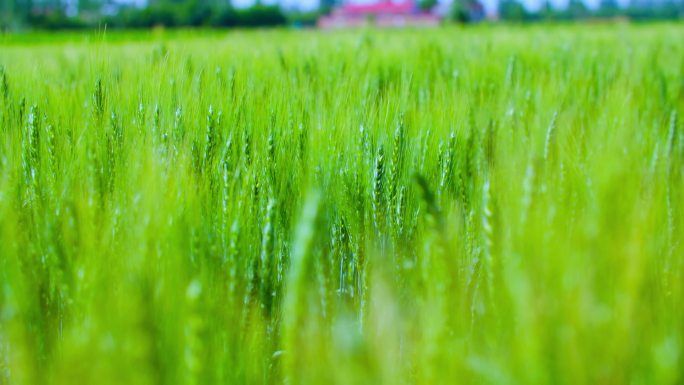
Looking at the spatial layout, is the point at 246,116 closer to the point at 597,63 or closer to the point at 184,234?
the point at 184,234

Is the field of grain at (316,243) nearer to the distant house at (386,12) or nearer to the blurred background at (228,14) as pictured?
the blurred background at (228,14)

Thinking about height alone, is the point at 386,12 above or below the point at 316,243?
above

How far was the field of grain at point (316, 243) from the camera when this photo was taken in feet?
1.79

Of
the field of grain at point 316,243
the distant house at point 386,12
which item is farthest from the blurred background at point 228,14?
the field of grain at point 316,243

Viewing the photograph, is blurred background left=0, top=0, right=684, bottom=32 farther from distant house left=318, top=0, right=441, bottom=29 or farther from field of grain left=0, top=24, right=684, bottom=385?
field of grain left=0, top=24, right=684, bottom=385

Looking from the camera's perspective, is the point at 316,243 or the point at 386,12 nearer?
the point at 316,243

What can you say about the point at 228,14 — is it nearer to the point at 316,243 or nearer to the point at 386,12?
the point at 386,12

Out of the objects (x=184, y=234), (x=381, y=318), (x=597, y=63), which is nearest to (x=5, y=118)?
(x=184, y=234)

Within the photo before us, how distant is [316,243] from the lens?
0.83 meters

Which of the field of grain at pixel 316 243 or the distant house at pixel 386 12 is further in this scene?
the distant house at pixel 386 12

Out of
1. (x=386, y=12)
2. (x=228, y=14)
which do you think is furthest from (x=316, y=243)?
(x=386, y=12)

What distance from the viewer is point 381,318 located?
547 mm

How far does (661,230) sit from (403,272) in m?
0.41

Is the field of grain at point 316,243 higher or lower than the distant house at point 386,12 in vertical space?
lower
